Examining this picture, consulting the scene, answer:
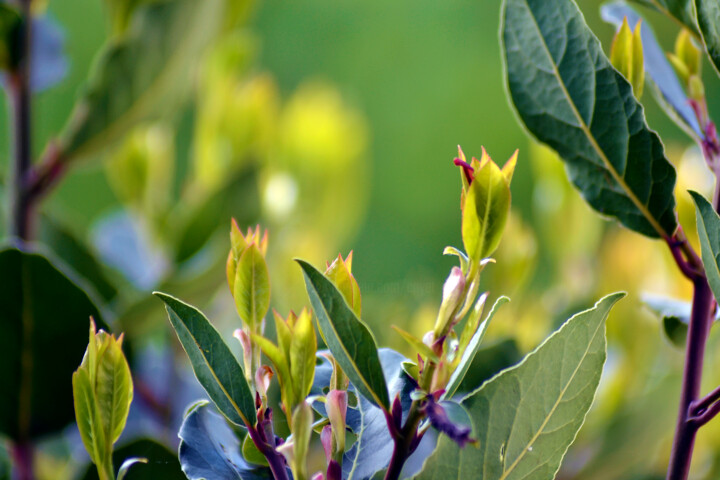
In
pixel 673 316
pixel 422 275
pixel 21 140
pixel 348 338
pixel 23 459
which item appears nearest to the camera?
pixel 348 338

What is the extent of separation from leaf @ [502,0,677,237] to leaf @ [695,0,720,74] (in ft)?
0.14

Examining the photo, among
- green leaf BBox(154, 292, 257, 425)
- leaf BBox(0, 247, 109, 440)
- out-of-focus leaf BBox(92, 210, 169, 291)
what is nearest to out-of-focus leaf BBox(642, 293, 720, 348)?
green leaf BBox(154, 292, 257, 425)

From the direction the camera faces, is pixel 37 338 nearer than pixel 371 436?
No

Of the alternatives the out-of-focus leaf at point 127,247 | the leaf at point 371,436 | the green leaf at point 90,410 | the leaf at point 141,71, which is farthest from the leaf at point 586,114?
the out-of-focus leaf at point 127,247

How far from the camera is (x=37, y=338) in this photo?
1.70ft

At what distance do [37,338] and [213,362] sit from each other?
0.24 metres

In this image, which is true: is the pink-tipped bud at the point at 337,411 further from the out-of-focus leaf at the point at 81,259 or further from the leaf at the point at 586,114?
the out-of-focus leaf at the point at 81,259

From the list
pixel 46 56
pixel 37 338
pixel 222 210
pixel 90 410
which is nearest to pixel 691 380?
pixel 90 410

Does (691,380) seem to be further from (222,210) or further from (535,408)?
(222,210)

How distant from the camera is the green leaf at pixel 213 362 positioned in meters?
0.34

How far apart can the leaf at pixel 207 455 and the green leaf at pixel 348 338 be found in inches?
3.2

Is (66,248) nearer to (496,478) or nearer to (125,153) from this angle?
(125,153)

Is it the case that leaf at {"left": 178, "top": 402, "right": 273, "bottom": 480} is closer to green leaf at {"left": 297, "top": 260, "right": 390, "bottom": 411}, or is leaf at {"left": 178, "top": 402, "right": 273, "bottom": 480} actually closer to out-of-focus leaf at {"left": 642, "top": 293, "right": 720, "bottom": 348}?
green leaf at {"left": 297, "top": 260, "right": 390, "bottom": 411}

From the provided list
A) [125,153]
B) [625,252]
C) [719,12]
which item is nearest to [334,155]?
[125,153]
